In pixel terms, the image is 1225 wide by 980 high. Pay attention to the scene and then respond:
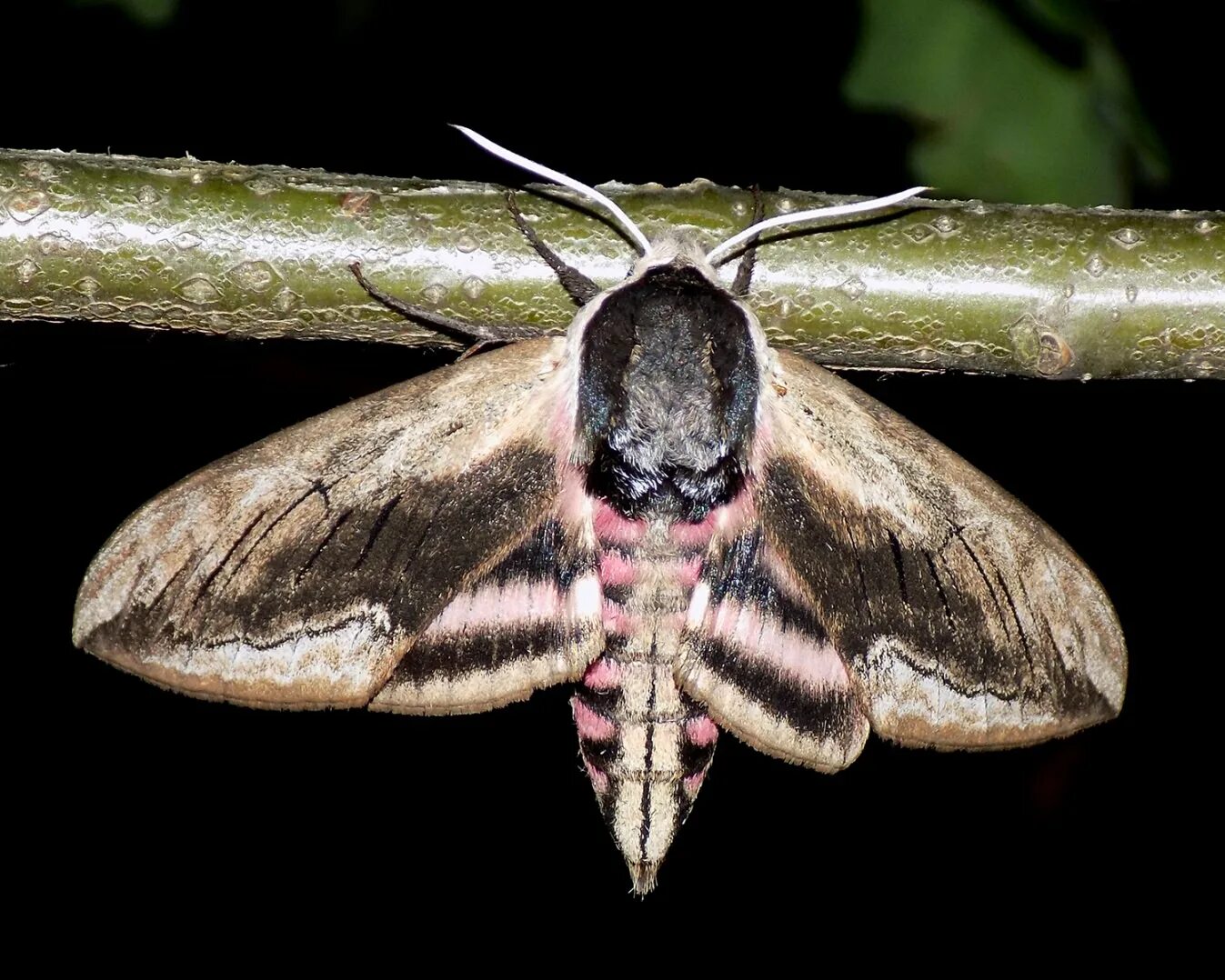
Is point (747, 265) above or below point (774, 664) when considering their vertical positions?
above

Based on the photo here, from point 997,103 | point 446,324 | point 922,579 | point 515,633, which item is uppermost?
point 997,103

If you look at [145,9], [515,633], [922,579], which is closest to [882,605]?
[922,579]

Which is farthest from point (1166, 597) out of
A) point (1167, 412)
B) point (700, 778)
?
point (700, 778)

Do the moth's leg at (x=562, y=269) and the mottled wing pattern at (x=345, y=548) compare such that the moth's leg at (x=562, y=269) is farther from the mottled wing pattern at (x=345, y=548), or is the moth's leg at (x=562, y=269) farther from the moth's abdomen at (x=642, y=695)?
the moth's abdomen at (x=642, y=695)

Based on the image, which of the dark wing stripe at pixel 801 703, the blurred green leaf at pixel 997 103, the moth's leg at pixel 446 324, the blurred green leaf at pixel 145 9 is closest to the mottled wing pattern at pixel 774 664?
the dark wing stripe at pixel 801 703

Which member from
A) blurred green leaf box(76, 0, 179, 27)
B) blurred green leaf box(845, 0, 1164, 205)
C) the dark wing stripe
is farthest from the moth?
blurred green leaf box(76, 0, 179, 27)

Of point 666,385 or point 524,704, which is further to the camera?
point 524,704

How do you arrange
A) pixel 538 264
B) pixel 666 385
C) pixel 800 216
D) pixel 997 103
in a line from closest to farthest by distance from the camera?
pixel 666 385, pixel 800 216, pixel 538 264, pixel 997 103

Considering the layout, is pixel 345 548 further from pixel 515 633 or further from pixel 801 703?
pixel 801 703
